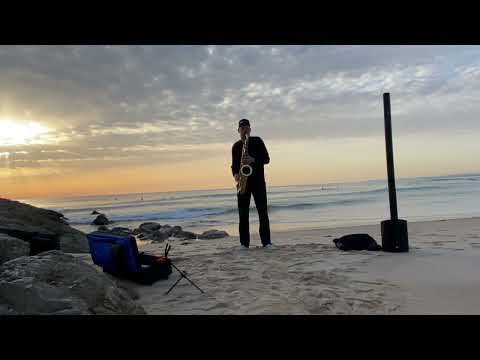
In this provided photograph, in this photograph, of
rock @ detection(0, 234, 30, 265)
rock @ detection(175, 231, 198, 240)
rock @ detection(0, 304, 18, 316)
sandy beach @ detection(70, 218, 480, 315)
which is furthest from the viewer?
rock @ detection(175, 231, 198, 240)

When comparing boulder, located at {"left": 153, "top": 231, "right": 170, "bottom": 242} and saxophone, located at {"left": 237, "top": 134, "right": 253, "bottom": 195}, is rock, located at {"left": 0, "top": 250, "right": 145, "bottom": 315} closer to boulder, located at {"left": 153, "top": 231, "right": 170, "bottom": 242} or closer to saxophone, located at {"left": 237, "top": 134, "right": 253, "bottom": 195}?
saxophone, located at {"left": 237, "top": 134, "right": 253, "bottom": 195}

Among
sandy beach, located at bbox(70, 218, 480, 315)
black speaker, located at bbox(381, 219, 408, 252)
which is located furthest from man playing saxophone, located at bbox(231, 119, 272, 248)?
→ black speaker, located at bbox(381, 219, 408, 252)

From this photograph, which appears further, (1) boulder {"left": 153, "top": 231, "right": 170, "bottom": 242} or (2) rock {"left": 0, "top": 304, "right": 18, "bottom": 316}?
(1) boulder {"left": 153, "top": 231, "right": 170, "bottom": 242}

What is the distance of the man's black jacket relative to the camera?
5.98 metres

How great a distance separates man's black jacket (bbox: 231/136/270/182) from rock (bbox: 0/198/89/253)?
421 cm

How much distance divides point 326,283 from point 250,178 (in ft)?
9.46

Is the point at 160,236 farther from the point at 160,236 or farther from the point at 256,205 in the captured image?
the point at 256,205

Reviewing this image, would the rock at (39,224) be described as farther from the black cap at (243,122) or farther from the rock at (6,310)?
the rock at (6,310)

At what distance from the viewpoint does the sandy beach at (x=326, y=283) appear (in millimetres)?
2771

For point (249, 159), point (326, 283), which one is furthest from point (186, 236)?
point (326, 283)
